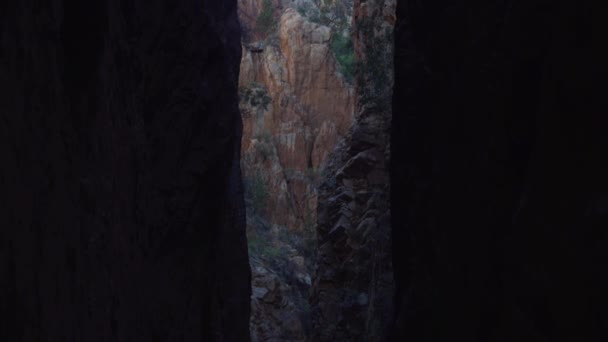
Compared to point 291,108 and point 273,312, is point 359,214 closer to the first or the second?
point 273,312

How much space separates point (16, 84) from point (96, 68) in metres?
1.32

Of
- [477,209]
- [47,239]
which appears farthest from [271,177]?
[47,239]

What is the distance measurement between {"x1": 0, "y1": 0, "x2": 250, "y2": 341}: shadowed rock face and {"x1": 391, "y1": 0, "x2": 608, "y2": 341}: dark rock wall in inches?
110

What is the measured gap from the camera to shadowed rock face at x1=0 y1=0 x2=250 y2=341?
3168mm

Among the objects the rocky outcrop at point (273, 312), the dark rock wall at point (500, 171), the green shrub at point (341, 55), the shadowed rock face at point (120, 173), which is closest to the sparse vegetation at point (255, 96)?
the green shrub at point (341, 55)

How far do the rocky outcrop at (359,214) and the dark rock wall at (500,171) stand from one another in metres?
3.75

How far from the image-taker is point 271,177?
105 ft

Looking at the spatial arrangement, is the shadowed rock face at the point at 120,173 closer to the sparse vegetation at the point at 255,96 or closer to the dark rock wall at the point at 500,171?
the dark rock wall at the point at 500,171

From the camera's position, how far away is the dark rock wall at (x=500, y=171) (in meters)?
4.02

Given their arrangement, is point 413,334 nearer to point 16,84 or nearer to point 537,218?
point 537,218

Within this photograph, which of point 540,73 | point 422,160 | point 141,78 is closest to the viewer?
point 540,73

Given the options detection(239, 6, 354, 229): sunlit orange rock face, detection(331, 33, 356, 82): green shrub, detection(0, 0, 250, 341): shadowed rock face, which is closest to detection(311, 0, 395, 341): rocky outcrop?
detection(0, 0, 250, 341): shadowed rock face

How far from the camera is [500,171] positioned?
18.1 feet

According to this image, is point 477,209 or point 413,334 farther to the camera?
point 413,334
